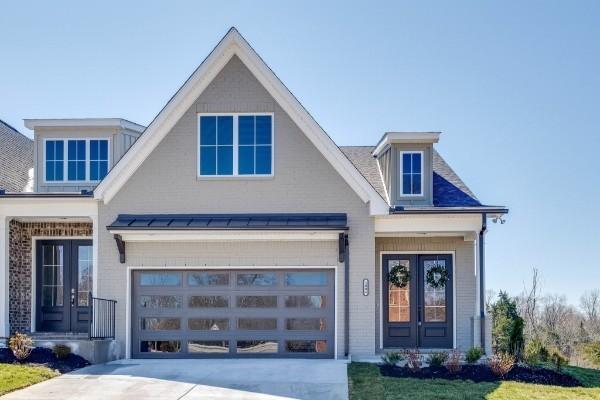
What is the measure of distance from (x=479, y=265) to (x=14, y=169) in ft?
41.0

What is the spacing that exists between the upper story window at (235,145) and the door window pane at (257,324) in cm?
334

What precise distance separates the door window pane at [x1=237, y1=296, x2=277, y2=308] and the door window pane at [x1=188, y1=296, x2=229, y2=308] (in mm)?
337

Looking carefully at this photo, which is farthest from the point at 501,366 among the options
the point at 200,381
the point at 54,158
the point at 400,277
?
the point at 54,158

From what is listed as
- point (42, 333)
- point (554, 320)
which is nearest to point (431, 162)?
point (42, 333)

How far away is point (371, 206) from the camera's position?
16.0m

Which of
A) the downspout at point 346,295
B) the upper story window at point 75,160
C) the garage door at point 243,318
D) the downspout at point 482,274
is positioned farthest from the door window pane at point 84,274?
the downspout at point 482,274

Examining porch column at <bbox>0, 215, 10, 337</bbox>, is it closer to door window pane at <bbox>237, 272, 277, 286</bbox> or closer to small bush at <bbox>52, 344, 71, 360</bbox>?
small bush at <bbox>52, 344, 71, 360</bbox>

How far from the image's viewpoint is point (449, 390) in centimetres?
1234

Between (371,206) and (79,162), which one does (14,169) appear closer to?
(79,162)

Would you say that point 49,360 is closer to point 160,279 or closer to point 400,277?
point 160,279

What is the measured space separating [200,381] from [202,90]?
6.81 metres

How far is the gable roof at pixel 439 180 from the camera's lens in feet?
59.1

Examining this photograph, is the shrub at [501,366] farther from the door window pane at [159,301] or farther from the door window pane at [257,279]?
the door window pane at [159,301]

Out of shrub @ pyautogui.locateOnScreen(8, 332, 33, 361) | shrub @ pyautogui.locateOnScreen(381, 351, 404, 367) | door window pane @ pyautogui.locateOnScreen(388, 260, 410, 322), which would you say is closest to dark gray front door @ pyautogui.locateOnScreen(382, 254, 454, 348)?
door window pane @ pyautogui.locateOnScreen(388, 260, 410, 322)
